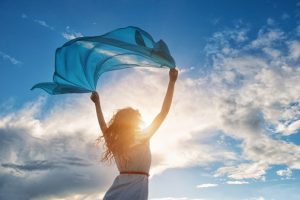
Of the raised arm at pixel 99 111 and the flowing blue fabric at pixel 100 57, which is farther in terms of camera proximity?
the flowing blue fabric at pixel 100 57

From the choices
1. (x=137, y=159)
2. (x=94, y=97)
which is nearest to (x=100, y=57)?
(x=94, y=97)

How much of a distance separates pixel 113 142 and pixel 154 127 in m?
0.70

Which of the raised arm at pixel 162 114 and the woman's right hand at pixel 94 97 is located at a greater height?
the woman's right hand at pixel 94 97

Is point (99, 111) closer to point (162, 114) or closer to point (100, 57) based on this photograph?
point (100, 57)

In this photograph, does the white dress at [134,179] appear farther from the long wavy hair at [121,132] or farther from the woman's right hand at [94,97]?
the woman's right hand at [94,97]

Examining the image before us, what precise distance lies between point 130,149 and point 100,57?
7.44 ft

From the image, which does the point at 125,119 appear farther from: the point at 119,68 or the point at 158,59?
the point at 119,68

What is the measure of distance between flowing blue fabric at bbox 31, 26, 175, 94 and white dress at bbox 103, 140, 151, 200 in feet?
5.19

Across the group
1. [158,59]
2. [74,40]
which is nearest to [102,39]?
[74,40]

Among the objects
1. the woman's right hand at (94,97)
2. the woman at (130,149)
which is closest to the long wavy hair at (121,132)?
the woman at (130,149)

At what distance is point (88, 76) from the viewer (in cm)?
702

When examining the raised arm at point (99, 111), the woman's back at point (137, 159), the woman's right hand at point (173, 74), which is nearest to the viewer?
the woman's back at point (137, 159)

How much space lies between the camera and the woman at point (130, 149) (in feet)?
16.8

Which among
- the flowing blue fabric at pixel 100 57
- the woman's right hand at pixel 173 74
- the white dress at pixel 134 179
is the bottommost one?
the white dress at pixel 134 179
